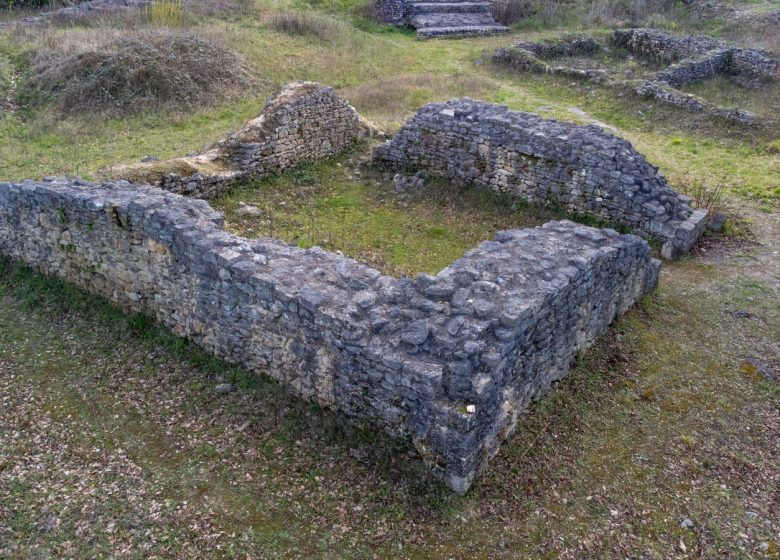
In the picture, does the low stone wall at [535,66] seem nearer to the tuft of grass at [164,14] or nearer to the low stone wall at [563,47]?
the low stone wall at [563,47]

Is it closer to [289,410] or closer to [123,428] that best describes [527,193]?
[289,410]

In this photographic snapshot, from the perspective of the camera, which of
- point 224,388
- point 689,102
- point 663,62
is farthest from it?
point 663,62

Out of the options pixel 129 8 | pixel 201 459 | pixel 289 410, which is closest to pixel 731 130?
pixel 289 410

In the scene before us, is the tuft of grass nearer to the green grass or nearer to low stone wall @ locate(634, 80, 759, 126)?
the green grass

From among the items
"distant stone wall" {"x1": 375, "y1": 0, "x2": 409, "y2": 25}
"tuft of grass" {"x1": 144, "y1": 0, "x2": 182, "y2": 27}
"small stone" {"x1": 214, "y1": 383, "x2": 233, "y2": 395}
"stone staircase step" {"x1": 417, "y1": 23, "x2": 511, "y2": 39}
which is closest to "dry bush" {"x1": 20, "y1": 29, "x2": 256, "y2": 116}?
"tuft of grass" {"x1": 144, "y1": 0, "x2": 182, "y2": 27}

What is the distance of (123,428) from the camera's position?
7215 mm

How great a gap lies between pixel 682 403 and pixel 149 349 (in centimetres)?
692

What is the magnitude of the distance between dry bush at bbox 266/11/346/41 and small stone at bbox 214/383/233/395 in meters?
22.1

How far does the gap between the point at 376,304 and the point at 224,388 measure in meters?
2.25

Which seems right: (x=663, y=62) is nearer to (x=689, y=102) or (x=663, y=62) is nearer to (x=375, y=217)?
(x=689, y=102)

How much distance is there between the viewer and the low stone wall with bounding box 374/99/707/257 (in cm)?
1158

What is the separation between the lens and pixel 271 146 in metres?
14.6

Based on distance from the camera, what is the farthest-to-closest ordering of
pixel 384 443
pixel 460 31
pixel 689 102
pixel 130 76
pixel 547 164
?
pixel 460 31, pixel 130 76, pixel 689 102, pixel 547 164, pixel 384 443

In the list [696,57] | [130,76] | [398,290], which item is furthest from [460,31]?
[398,290]
